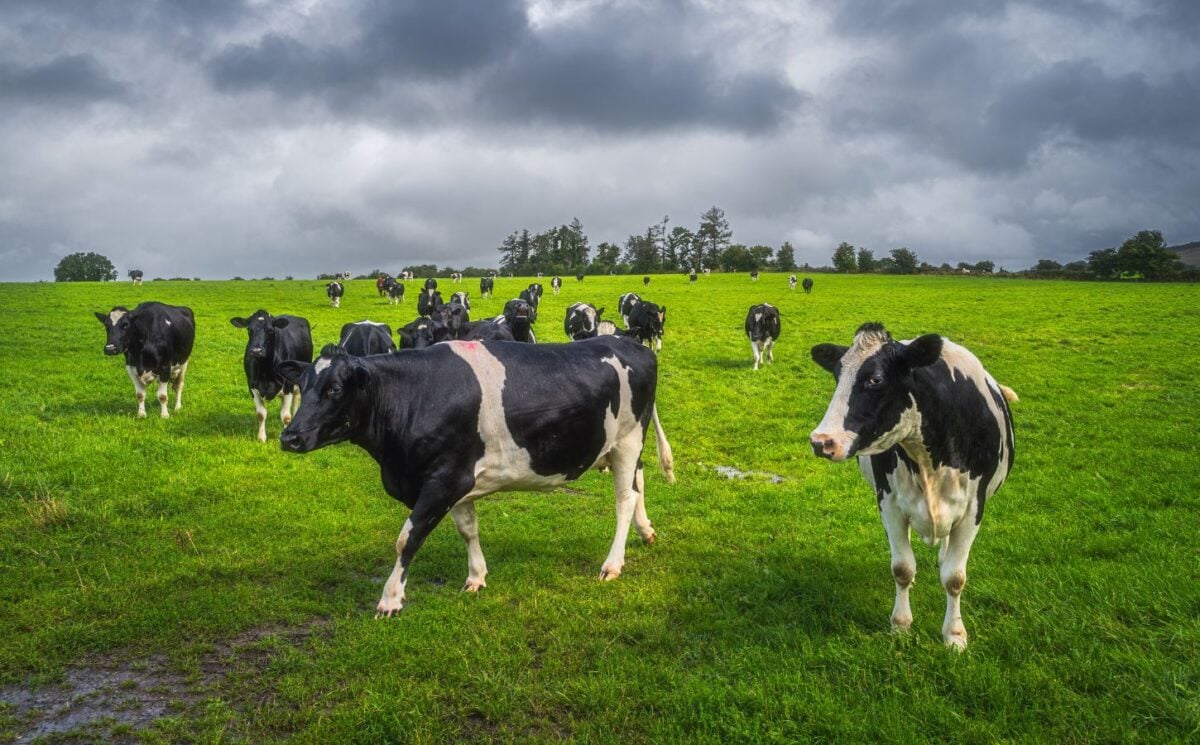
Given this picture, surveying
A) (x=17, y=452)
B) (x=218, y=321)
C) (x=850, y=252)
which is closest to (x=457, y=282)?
(x=218, y=321)

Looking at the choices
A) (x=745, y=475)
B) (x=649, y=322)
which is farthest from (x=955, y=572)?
(x=649, y=322)

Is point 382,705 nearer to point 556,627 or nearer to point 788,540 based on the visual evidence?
point 556,627

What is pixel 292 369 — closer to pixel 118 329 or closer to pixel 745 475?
pixel 745 475

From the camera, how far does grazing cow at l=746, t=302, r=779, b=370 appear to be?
2073 cm

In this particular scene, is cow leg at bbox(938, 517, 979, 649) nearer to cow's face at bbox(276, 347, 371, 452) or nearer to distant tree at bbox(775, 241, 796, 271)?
cow's face at bbox(276, 347, 371, 452)

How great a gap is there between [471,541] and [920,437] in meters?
3.93

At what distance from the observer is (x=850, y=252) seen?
112 meters

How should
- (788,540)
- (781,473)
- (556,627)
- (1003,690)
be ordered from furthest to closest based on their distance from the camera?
(781,473), (788,540), (556,627), (1003,690)

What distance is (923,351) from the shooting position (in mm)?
4352

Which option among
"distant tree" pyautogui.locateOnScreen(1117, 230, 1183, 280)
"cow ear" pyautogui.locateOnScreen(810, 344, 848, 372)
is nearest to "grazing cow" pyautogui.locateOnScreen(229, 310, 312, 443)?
"cow ear" pyautogui.locateOnScreen(810, 344, 848, 372)

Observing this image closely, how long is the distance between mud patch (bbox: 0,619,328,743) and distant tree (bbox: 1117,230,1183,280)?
3529 inches

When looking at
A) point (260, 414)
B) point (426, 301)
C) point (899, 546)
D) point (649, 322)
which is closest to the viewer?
point (899, 546)

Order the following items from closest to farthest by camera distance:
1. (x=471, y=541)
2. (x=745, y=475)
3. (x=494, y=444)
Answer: (x=494, y=444), (x=471, y=541), (x=745, y=475)

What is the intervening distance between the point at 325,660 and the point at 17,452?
8159mm
